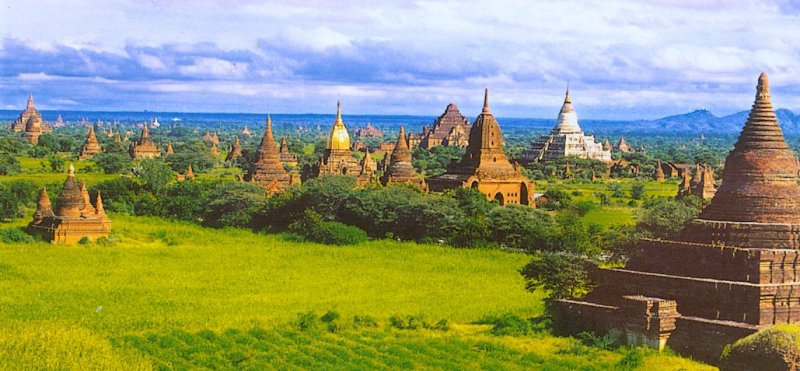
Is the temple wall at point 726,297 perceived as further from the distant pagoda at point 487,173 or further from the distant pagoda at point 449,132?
the distant pagoda at point 449,132

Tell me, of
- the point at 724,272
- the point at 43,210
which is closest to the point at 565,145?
the point at 43,210

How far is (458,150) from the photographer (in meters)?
151

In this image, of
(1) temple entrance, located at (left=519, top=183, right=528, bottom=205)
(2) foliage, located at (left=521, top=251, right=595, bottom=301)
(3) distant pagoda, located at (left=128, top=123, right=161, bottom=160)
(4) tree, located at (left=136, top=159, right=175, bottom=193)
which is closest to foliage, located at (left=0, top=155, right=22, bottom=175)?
(4) tree, located at (left=136, top=159, right=175, bottom=193)

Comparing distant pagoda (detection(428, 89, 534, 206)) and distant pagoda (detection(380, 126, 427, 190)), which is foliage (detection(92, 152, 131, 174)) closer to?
distant pagoda (detection(380, 126, 427, 190))

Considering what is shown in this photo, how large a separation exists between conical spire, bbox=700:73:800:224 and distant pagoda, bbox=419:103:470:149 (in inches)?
5119

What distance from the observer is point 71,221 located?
52688 mm

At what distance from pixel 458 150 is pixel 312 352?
121 metres

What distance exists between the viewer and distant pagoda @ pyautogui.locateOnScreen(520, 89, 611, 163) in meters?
128

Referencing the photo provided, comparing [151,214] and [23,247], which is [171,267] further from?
[151,214]

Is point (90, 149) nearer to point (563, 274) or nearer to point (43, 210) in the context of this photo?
point (43, 210)

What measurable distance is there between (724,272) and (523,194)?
1504 inches

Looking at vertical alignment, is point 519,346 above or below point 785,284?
below

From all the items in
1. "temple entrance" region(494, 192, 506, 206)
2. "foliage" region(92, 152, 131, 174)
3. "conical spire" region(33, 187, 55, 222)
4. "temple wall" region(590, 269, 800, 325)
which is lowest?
"foliage" region(92, 152, 131, 174)

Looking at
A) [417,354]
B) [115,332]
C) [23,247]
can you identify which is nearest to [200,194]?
[23,247]
